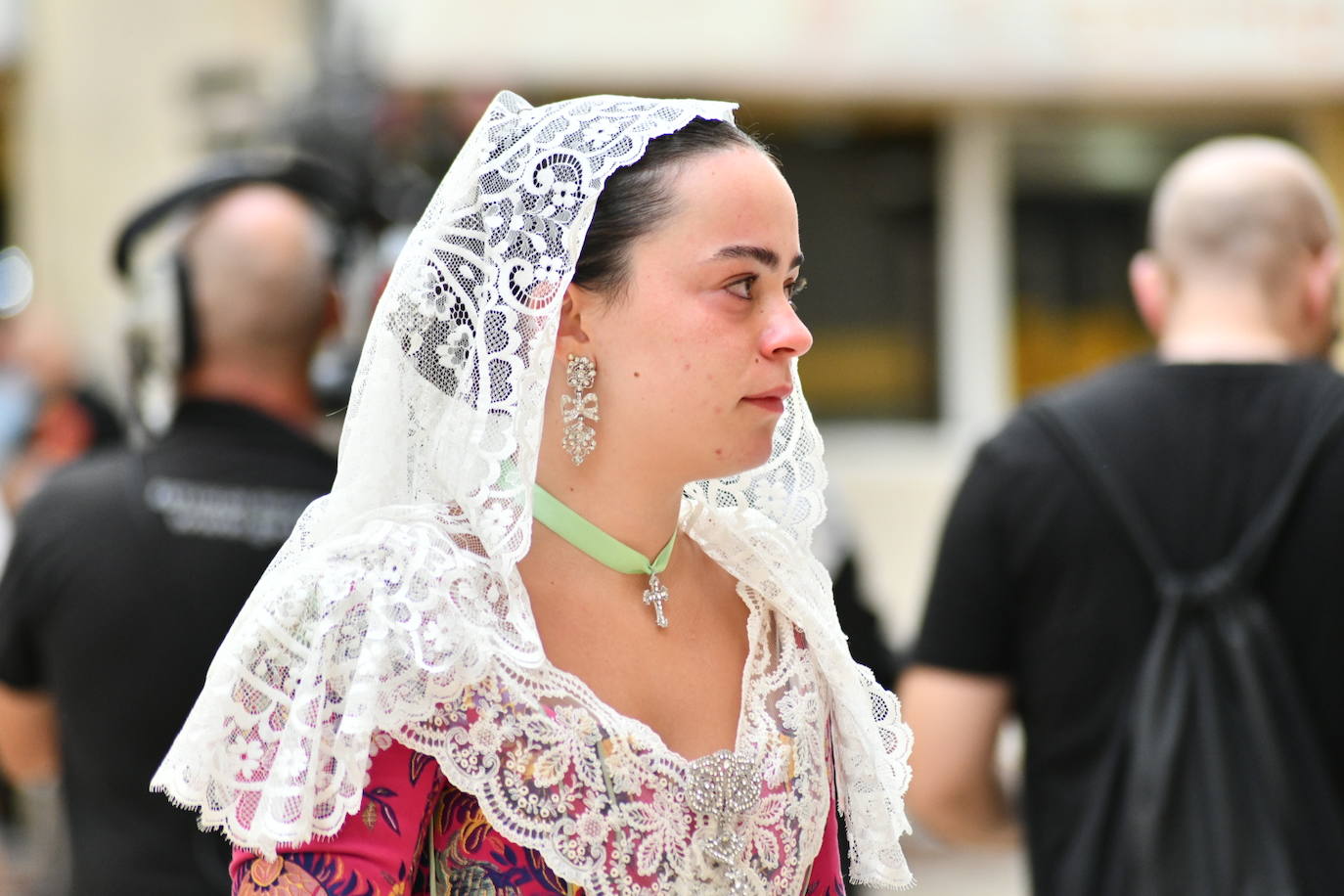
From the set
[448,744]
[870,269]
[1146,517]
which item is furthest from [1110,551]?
[870,269]

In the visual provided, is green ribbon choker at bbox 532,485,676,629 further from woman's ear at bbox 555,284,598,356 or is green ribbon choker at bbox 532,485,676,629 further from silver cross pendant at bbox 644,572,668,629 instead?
woman's ear at bbox 555,284,598,356

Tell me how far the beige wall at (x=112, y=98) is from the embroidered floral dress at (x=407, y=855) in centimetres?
879

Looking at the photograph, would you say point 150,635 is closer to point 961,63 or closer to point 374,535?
point 374,535

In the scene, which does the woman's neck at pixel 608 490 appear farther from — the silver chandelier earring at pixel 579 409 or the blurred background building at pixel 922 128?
the blurred background building at pixel 922 128

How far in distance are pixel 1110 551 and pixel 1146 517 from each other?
0.27 ft

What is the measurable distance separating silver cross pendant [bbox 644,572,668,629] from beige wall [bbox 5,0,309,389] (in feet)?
28.4

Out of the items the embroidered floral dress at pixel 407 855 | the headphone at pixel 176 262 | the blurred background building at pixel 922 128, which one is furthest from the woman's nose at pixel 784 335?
the blurred background building at pixel 922 128

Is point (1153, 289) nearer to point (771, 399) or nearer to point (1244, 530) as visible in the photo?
point (1244, 530)

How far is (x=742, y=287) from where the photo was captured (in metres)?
1.80

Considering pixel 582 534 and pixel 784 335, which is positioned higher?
pixel 784 335

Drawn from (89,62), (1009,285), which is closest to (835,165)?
(1009,285)

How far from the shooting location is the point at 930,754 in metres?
3.16

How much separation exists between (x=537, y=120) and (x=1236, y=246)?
170 centimetres

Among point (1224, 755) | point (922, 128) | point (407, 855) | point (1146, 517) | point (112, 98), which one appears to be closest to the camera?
point (407, 855)
